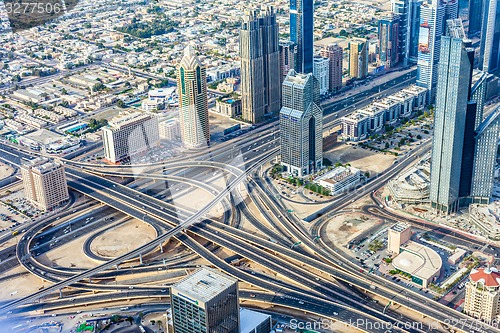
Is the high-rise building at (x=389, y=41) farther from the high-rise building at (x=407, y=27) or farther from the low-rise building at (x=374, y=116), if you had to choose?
the low-rise building at (x=374, y=116)

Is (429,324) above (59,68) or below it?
below

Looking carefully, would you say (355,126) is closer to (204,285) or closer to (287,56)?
(287,56)

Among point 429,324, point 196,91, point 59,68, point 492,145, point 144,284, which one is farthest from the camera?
point 59,68

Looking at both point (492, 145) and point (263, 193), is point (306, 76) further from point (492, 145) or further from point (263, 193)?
point (492, 145)

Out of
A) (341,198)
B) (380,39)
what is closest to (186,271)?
(341,198)

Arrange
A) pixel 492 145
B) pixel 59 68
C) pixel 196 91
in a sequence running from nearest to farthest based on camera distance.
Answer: pixel 492 145 < pixel 196 91 < pixel 59 68

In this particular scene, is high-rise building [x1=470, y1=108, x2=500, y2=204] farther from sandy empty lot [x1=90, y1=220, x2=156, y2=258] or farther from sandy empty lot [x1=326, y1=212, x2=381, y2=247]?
sandy empty lot [x1=90, y1=220, x2=156, y2=258]

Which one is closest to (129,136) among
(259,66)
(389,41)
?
(259,66)
